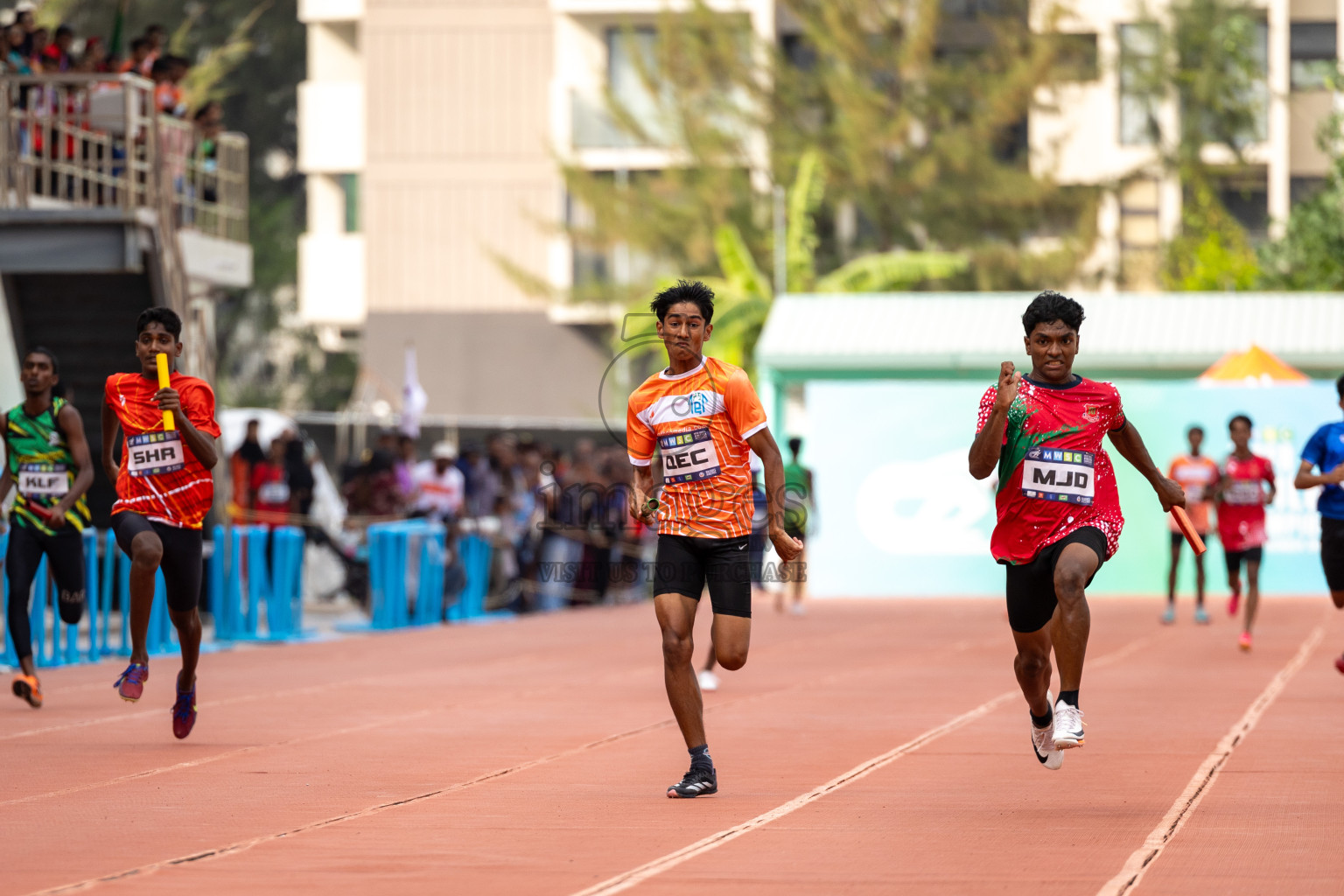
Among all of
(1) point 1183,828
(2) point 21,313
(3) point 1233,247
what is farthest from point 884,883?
(3) point 1233,247

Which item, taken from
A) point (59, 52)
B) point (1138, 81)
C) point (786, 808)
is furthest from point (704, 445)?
point (1138, 81)

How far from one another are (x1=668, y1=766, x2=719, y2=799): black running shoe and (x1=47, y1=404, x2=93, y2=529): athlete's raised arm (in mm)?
5113

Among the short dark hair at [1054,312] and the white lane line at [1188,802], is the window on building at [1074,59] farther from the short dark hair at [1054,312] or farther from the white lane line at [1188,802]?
the short dark hair at [1054,312]

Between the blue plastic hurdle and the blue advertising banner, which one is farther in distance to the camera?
the blue advertising banner

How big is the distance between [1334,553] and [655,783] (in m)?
5.92

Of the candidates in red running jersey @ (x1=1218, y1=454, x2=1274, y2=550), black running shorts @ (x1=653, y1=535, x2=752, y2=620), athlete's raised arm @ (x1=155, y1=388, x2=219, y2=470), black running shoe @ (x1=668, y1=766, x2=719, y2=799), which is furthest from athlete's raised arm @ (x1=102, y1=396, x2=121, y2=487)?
red running jersey @ (x1=1218, y1=454, x2=1274, y2=550)

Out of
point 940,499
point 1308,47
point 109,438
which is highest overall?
point 1308,47

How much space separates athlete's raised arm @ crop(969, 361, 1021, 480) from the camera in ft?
28.0

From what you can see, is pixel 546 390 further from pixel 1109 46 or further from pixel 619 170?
pixel 1109 46

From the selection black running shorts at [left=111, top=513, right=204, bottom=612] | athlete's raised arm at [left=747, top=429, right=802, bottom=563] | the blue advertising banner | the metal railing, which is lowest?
the blue advertising banner

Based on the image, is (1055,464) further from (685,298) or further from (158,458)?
(158,458)

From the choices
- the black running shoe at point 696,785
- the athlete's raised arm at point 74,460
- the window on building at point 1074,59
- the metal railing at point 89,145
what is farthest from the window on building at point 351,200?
the black running shoe at point 696,785

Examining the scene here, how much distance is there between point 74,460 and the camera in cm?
1305

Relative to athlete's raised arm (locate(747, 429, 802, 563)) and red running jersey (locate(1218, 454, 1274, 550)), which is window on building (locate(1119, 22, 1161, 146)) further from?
athlete's raised arm (locate(747, 429, 802, 563))
